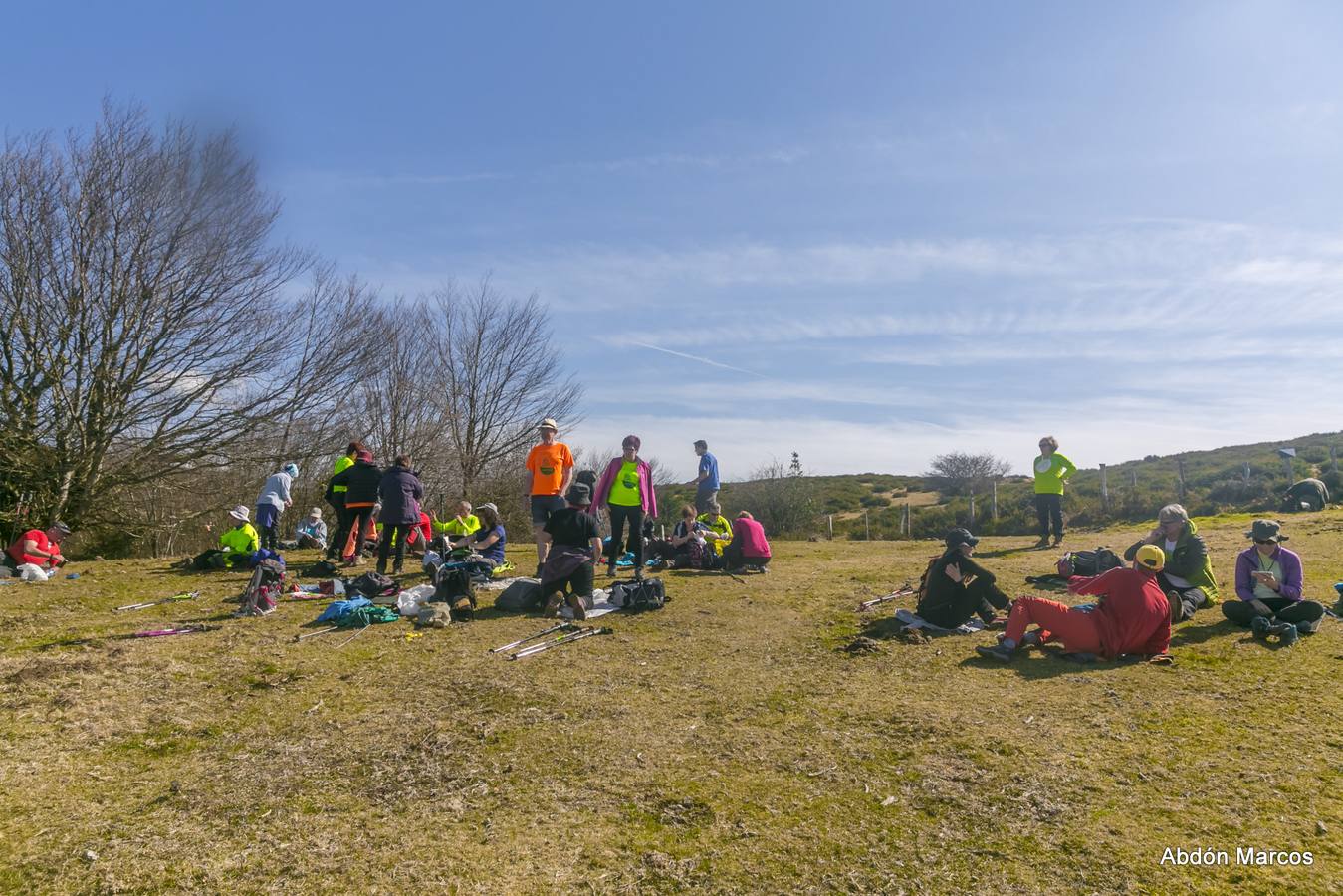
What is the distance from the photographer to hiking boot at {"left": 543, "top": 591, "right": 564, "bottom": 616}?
26.4ft

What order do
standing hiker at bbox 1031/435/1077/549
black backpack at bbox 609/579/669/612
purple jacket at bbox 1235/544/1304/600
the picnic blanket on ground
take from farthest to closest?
standing hiker at bbox 1031/435/1077/549 → black backpack at bbox 609/579/669/612 → the picnic blanket on ground → purple jacket at bbox 1235/544/1304/600

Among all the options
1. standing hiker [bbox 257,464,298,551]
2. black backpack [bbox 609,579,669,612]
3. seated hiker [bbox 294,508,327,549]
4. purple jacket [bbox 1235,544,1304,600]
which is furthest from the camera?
seated hiker [bbox 294,508,327,549]

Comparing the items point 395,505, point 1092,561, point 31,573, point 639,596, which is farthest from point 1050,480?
point 31,573

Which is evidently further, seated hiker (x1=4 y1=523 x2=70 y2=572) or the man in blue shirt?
the man in blue shirt

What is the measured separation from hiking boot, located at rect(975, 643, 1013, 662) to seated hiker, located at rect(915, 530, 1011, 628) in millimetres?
829

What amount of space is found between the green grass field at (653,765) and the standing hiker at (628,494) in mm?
3087

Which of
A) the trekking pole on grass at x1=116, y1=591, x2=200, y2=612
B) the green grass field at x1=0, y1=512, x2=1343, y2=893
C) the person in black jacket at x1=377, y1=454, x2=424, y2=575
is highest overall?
the person in black jacket at x1=377, y1=454, x2=424, y2=575

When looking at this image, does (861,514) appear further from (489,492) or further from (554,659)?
(554,659)

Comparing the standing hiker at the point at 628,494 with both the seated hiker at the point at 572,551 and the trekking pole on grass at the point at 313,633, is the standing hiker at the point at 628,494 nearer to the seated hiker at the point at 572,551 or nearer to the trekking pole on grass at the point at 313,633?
the seated hiker at the point at 572,551

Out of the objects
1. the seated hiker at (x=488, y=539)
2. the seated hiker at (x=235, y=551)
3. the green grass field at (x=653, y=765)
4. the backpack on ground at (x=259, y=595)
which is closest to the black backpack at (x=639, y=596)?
the green grass field at (x=653, y=765)

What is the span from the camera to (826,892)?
299cm

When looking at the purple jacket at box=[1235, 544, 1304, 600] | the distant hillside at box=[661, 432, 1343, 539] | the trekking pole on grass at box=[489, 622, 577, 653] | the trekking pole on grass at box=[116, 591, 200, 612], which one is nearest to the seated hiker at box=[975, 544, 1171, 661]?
the purple jacket at box=[1235, 544, 1304, 600]

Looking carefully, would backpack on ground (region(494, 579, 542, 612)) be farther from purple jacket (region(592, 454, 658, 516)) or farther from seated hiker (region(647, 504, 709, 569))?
seated hiker (region(647, 504, 709, 569))

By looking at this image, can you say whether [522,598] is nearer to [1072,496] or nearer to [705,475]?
[705,475]
